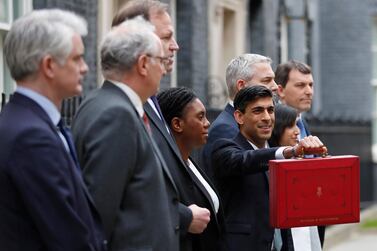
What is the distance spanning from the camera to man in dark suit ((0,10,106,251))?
13.5 ft

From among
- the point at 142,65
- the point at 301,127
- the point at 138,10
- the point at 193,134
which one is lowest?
the point at 301,127

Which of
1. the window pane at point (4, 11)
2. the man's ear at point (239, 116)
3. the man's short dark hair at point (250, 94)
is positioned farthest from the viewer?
the window pane at point (4, 11)

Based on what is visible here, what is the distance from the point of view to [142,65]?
469 cm

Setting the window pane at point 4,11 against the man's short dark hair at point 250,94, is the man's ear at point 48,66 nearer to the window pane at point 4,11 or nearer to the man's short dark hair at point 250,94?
the man's short dark hair at point 250,94

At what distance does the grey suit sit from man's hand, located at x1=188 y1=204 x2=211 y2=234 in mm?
443

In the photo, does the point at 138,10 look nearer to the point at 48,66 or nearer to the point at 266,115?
the point at 266,115

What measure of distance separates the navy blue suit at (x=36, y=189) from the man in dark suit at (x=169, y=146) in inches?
36.2

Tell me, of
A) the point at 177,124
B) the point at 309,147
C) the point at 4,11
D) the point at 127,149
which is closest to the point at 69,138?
the point at 127,149

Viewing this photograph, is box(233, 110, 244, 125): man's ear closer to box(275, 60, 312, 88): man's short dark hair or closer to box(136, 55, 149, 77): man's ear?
box(275, 60, 312, 88): man's short dark hair

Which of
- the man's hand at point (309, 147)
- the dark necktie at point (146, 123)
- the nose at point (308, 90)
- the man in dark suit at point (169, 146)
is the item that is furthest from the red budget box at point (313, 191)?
the nose at point (308, 90)

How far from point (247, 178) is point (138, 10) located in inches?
48.5

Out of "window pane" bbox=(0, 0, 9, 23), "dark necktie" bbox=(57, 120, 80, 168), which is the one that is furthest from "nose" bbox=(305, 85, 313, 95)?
"dark necktie" bbox=(57, 120, 80, 168)

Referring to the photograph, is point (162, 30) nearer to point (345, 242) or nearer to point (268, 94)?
point (268, 94)

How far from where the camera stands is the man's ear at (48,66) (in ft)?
13.9
